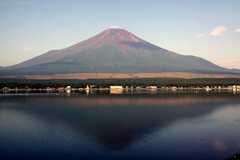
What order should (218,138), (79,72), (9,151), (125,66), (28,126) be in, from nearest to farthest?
(9,151) → (218,138) → (28,126) → (79,72) → (125,66)

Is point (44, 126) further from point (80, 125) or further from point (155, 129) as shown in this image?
point (155, 129)

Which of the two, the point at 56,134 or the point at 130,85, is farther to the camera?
the point at 130,85

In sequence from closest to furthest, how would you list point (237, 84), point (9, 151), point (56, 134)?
point (9, 151) < point (56, 134) < point (237, 84)

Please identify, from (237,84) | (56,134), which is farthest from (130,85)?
(56,134)

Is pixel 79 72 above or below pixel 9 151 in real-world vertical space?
above

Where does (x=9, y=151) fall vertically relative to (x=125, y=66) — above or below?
below

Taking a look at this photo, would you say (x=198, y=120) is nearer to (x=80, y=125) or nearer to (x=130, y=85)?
(x=80, y=125)

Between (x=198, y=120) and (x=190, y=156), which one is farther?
(x=198, y=120)

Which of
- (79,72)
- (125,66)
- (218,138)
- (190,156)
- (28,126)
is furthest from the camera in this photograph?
(125,66)

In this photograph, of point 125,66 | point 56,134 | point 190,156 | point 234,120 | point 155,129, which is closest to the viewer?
point 190,156

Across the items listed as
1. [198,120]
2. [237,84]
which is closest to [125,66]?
[237,84]
